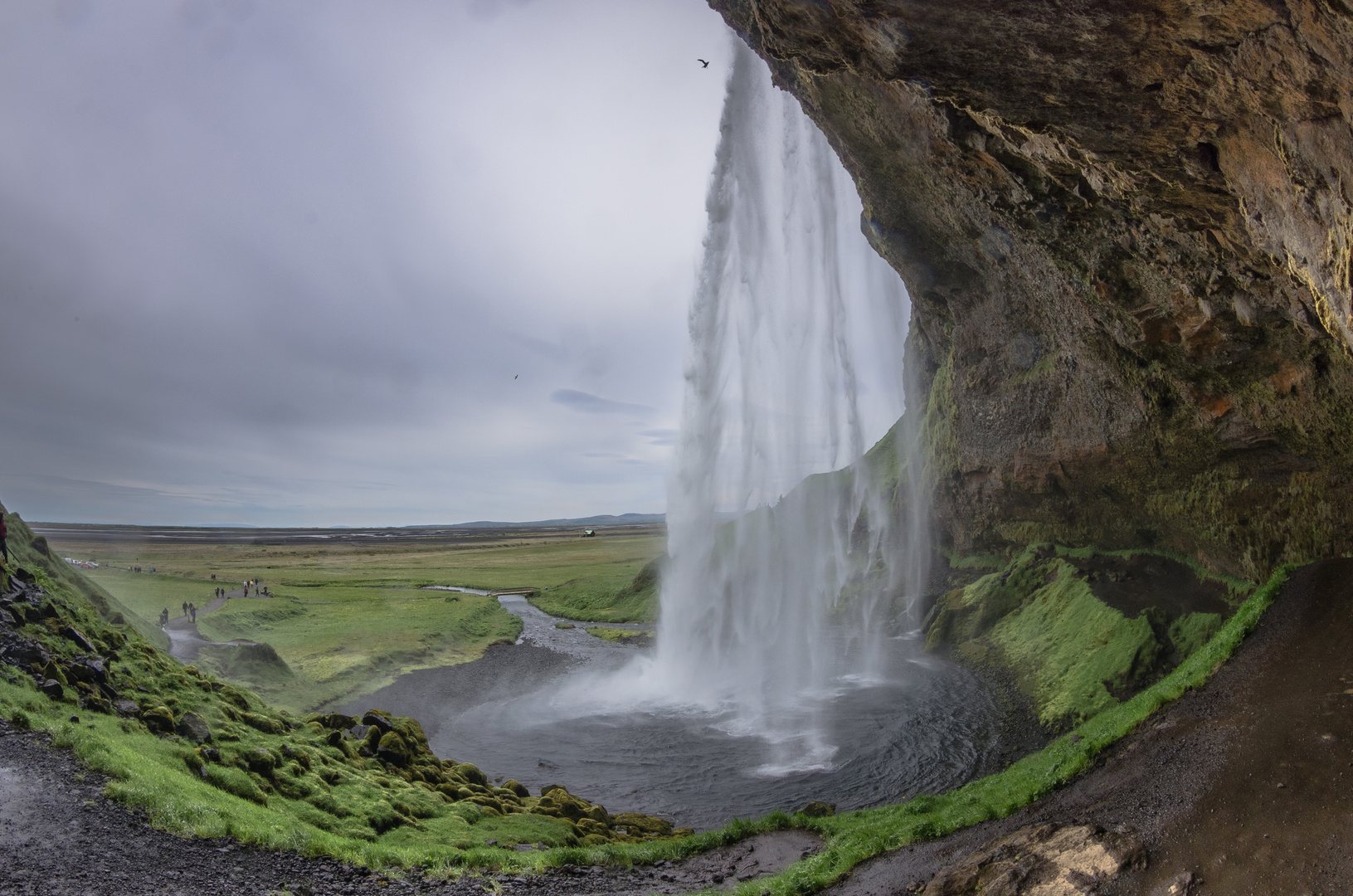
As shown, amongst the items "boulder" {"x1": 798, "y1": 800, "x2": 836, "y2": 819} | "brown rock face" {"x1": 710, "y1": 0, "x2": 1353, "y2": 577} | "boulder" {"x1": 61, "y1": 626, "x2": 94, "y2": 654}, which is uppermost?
"brown rock face" {"x1": 710, "y1": 0, "x2": 1353, "y2": 577}

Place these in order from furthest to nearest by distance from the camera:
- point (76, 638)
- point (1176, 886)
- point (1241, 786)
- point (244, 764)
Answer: point (76, 638)
point (244, 764)
point (1241, 786)
point (1176, 886)

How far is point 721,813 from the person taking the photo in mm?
20266

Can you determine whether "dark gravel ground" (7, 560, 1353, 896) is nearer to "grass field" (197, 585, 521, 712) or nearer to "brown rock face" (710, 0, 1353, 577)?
"brown rock face" (710, 0, 1353, 577)

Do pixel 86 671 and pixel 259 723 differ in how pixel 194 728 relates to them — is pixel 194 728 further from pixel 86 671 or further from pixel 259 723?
pixel 86 671

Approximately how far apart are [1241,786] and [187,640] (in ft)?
Answer: 153

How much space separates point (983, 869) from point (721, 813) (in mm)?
10877

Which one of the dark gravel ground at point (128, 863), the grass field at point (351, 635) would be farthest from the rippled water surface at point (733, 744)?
the dark gravel ground at point (128, 863)

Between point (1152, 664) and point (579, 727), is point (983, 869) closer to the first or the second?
point (1152, 664)

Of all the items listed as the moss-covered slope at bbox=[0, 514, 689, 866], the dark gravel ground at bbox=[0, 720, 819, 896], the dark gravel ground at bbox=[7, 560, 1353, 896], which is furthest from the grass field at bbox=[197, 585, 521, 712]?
the dark gravel ground at bbox=[7, 560, 1353, 896]

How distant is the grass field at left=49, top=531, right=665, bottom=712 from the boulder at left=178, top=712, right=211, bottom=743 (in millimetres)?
15336

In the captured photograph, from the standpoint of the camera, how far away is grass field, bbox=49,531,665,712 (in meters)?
35.7

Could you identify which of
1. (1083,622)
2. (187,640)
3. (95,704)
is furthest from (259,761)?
(1083,622)

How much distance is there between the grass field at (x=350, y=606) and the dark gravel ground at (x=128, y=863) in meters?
20.0

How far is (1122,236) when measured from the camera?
17078 millimetres
